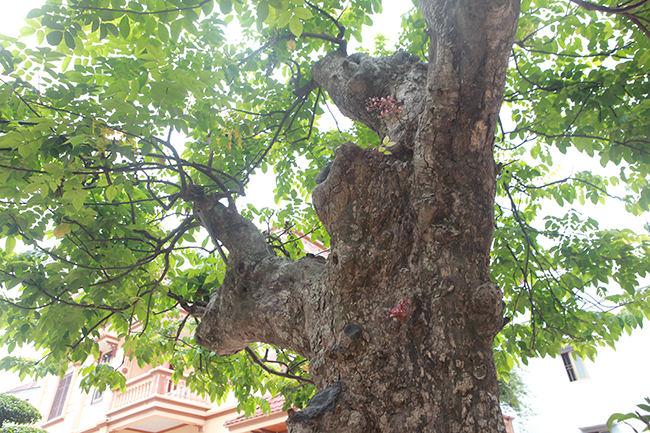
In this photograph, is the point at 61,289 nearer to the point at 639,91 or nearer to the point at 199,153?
the point at 199,153

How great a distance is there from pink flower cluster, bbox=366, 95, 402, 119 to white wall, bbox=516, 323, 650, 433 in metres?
11.0

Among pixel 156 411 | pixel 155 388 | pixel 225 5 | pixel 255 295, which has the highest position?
pixel 225 5

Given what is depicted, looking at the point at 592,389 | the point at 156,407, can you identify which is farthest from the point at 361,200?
the point at 592,389

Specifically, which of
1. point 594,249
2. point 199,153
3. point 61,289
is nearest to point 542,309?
point 594,249

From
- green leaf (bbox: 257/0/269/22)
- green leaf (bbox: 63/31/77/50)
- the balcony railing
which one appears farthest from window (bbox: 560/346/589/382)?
Answer: green leaf (bbox: 63/31/77/50)

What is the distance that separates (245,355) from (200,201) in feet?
8.23

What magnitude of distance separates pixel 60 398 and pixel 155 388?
767 centimetres

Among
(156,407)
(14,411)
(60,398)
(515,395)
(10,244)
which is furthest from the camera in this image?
(60,398)

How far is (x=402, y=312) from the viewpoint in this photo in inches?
68.8

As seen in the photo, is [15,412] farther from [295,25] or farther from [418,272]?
[295,25]

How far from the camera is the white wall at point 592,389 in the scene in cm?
1005

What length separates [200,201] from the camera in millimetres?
2994

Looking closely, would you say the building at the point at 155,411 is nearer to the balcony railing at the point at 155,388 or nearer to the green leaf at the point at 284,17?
the balcony railing at the point at 155,388

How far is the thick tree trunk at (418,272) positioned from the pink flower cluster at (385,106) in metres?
0.07
